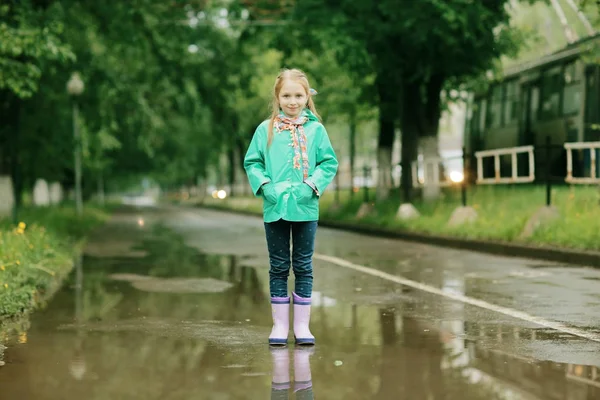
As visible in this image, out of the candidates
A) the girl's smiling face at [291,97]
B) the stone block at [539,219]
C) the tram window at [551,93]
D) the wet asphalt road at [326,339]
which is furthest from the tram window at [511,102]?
the girl's smiling face at [291,97]

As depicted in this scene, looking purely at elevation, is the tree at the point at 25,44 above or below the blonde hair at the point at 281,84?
above

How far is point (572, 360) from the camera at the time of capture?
6.53 meters

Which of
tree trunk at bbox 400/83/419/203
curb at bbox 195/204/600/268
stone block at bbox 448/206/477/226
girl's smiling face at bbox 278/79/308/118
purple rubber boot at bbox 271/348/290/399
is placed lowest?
purple rubber boot at bbox 271/348/290/399

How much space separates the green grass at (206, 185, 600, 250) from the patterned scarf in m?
8.39

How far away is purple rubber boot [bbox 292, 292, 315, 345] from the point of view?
287 inches

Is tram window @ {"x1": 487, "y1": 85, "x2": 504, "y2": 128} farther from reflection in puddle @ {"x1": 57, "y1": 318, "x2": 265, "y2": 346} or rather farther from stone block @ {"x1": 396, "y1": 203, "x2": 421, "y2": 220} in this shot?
reflection in puddle @ {"x1": 57, "y1": 318, "x2": 265, "y2": 346}

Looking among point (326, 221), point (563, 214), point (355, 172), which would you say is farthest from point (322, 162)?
point (355, 172)

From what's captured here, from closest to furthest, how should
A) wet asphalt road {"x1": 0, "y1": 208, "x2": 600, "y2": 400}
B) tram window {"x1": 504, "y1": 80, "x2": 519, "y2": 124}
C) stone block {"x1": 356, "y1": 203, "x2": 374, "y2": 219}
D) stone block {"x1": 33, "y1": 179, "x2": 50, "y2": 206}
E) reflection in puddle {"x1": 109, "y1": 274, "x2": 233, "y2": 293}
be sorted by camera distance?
1. wet asphalt road {"x1": 0, "y1": 208, "x2": 600, "y2": 400}
2. reflection in puddle {"x1": 109, "y1": 274, "x2": 233, "y2": 293}
3. stone block {"x1": 356, "y1": 203, "x2": 374, "y2": 219}
4. tram window {"x1": 504, "y1": 80, "x2": 519, "y2": 124}
5. stone block {"x1": 33, "y1": 179, "x2": 50, "y2": 206}

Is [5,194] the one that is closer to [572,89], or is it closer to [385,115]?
[385,115]

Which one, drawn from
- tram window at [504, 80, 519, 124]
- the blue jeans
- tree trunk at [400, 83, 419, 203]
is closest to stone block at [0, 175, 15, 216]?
tree trunk at [400, 83, 419, 203]

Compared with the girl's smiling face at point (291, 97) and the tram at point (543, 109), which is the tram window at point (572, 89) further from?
the girl's smiling face at point (291, 97)

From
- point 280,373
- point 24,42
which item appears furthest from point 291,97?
point 24,42

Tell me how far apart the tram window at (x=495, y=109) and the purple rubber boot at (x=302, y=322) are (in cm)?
2435

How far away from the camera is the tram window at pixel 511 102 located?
29.9 metres
